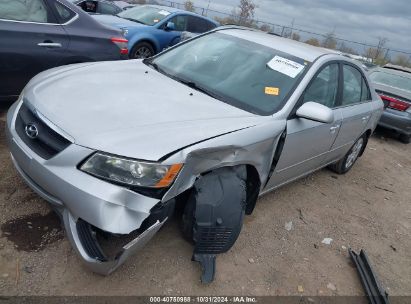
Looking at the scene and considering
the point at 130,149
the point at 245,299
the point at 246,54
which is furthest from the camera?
the point at 246,54

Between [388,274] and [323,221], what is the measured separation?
81 centimetres

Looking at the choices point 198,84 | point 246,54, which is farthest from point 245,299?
point 246,54

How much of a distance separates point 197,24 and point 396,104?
5.24 metres

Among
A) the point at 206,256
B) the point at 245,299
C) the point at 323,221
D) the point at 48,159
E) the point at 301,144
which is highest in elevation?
the point at 48,159

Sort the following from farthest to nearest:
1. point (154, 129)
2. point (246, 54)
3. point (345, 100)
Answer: point (345, 100)
point (246, 54)
point (154, 129)

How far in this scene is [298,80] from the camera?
354 cm

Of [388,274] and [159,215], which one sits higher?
[159,215]

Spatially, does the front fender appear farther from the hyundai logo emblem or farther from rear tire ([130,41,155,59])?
rear tire ([130,41,155,59])

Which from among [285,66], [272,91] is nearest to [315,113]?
[272,91]

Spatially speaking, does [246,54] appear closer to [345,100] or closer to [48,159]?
[345,100]

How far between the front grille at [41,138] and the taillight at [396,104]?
707 centimetres

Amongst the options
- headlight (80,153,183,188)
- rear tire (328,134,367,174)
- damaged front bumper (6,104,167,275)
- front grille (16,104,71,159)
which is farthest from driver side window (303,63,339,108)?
front grille (16,104,71,159)

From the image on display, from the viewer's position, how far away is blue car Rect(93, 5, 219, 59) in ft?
27.6

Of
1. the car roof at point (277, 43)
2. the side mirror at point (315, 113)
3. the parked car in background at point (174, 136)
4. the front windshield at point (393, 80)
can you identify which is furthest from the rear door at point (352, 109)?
the front windshield at point (393, 80)
